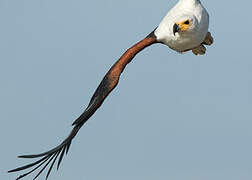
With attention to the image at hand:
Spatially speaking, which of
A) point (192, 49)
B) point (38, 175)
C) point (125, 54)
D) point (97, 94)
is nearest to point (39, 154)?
point (38, 175)

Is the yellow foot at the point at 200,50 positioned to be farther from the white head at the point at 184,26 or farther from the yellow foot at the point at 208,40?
the white head at the point at 184,26

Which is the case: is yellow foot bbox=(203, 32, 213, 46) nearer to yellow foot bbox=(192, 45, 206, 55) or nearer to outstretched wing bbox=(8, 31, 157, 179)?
yellow foot bbox=(192, 45, 206, 55)

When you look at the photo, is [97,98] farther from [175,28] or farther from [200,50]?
[200,50]

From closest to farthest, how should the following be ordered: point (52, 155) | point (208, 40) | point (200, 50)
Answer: point (52, 155) < point (208, 40) < point (200, 50)

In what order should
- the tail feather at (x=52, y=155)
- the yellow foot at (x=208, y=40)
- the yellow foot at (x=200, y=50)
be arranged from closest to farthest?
1. the tail feather at (x=52, y=155)
2. the yellow foot at (x=208, y=40)
3. the yellow foot at (x=200, y=50)

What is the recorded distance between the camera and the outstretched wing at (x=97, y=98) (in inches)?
528

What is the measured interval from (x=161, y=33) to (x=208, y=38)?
6.85ft

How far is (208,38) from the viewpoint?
17625mm

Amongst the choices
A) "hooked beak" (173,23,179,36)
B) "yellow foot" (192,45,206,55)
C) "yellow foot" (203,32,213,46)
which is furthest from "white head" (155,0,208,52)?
"yellow foot" (192,45,206,55)

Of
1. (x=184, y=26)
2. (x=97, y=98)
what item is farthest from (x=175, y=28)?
(x=97, y=98)

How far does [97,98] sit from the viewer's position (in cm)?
1478

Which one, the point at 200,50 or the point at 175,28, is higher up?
the point at 175,28

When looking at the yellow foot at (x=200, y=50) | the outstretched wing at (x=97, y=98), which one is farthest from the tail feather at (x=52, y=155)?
the yellow foot at (x=200, y=50)

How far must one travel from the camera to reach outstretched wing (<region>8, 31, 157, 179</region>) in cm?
1341
